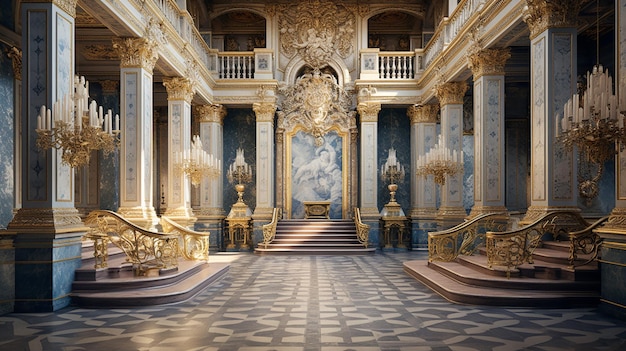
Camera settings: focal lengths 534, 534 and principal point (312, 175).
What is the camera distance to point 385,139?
19438mm

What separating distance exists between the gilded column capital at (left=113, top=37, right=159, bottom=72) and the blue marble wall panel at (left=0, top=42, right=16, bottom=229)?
2.12m

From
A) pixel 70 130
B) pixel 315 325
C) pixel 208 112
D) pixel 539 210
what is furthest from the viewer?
pixel 208 112

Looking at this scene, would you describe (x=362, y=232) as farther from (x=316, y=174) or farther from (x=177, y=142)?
(x=177, y=142)

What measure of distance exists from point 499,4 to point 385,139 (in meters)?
9.09

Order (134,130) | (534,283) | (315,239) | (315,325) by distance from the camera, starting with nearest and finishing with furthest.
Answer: (315,325), (534,283), (134,130), (315,239)

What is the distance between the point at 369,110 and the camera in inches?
719

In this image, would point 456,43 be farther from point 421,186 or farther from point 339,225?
point 339,225

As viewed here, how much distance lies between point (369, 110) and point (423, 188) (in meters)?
3.22

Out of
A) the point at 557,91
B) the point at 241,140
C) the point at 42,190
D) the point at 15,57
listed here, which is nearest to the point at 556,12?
the point at 557,91

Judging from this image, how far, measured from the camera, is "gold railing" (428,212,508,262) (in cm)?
1106

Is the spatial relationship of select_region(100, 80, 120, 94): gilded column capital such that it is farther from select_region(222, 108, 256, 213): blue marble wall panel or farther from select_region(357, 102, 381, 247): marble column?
select_region(357, 102, 381, 247): marble column

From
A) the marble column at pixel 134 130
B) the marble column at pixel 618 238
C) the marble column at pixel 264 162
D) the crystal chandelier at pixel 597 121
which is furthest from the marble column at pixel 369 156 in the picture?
the marble column at pixel 618 238

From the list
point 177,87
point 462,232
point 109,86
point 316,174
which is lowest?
point 462,232

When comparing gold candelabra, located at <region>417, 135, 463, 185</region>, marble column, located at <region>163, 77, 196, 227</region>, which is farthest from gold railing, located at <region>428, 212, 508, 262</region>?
marble column, located at <region>163, 77, 196, 227</region>
